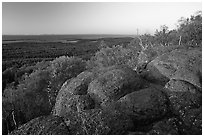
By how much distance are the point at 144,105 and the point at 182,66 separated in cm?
276

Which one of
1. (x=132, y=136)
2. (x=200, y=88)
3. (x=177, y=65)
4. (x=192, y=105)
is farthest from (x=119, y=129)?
(x=177, y=65)

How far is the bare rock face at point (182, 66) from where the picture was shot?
7.65 meters

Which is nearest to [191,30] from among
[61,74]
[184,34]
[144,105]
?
[184,34]

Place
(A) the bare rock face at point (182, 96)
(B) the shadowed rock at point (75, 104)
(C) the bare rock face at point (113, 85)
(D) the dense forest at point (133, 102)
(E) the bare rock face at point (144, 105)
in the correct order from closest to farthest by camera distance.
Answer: (D) the dense forest at point (133, 102)
(E) the bare rock face at point (144, 105)
(A) the bare rock face at point (182, 96)
(B) the shadowed rock at point (75, 104)
(C) the bare rock face at point (113, 85)

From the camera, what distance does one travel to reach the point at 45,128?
6.24 meters

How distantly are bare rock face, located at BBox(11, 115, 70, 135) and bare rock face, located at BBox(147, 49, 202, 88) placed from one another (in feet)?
14.2

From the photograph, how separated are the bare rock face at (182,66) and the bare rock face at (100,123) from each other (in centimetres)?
289

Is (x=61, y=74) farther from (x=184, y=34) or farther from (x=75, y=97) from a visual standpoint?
(x=184, y=34)

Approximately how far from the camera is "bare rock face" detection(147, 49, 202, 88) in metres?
7.65

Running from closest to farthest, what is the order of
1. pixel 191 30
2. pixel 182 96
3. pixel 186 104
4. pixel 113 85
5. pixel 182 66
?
pixel 186 104
pixel 182 96
pixel 113 85
pixel 182 66
pixel 191 30

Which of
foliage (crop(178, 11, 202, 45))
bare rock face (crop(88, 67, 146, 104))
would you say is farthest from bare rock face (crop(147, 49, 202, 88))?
foliage (crop(178, 11, 202, 45))

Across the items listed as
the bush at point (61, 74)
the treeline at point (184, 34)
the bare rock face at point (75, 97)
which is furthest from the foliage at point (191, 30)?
the bare rock face at point (75, 97)

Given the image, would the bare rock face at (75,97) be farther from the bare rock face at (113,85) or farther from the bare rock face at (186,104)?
the bare rock face at (186,104)

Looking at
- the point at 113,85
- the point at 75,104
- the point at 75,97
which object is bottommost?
the point at 75,104
